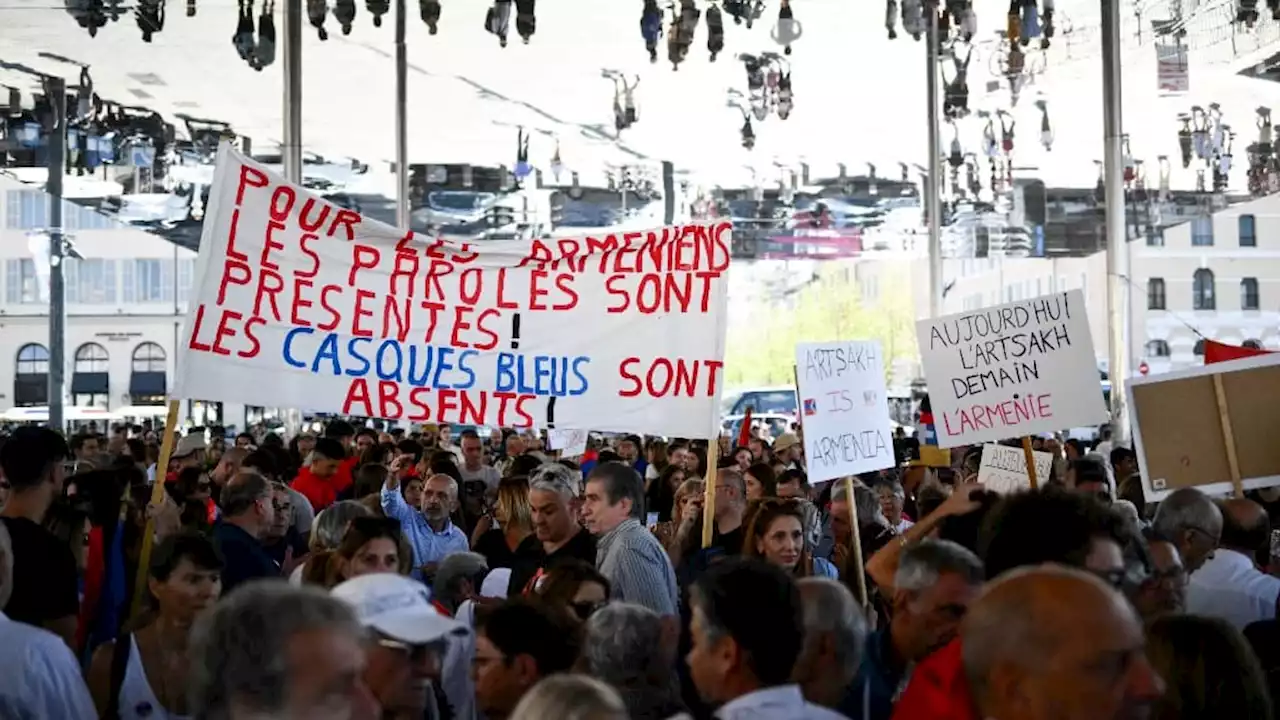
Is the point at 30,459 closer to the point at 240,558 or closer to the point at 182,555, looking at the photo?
the point at 240,558

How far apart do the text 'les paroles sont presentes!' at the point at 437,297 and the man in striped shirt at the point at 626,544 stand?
65 centimetres

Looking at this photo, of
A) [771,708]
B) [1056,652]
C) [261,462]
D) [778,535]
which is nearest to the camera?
[1056,652]

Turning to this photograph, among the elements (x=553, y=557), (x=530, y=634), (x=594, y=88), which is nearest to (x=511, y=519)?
(x=553, y=557)

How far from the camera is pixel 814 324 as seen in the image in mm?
93938

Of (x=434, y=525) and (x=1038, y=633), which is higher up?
(x=1038, y=633)

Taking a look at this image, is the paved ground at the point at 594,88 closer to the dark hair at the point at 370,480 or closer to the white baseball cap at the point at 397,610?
the dark hair at the point at 370,480

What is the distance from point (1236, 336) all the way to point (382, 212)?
4425 cm

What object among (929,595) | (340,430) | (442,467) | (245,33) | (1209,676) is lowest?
(1209,676)

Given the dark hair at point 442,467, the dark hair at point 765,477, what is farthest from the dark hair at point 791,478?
the dark hair at point 442,467

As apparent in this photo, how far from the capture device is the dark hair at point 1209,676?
3865 millimetres

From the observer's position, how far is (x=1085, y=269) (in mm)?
65250

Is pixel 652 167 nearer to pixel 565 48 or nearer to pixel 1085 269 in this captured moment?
pixel 565 48

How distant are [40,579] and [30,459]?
2.10ft

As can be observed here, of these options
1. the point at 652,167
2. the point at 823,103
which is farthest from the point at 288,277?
the point at 652,167
